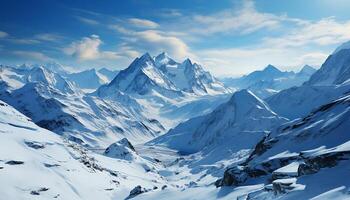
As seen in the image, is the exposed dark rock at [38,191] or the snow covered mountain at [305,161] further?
the exposed dark rock at [38,191]

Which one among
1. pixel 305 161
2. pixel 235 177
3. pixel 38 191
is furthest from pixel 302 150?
pixel 38 191

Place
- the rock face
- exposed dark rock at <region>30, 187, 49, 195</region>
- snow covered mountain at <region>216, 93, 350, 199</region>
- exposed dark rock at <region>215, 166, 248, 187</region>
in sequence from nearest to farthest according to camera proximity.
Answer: snow covered mountain at <region>216, 93, 350, 199</region> < the rock face < exposed dark rock at <region>215, 166, 248, 187</region> < exposed dark rock at <region>30, 187, 49, 195</region>

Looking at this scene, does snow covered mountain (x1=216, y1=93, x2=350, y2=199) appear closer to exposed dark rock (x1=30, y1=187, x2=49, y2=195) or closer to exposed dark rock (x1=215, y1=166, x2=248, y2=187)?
exposed dark rock (x1=215, y1=166, x2=248, y2=187)

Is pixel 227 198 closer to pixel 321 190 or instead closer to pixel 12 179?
pixel 321 190

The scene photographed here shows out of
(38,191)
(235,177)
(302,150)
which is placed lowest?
(235,177)

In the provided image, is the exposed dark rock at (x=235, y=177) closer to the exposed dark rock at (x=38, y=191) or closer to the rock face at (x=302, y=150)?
the rock face at (x=302, y=150)

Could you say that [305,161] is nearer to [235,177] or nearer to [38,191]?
[235,177]

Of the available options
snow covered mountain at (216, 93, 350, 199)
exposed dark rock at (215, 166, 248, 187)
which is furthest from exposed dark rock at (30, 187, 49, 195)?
exposed dark rock at (215, 166, 248, 187)

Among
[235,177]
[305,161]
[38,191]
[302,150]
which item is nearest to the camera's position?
[305,161]

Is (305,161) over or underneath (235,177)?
over

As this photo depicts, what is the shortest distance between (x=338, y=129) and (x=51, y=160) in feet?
457

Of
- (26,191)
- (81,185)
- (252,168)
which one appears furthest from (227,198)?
(81,185)

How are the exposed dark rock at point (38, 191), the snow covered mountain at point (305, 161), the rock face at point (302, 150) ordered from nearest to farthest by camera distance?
the snow covered mountain at point (305, 161)
the rock face at point (302, 150)
the exposed dark rock at point (38, 191)

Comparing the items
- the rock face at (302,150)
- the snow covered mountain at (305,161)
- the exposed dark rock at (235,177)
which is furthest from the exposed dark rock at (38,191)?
the exposed dark rock at (235,177)
